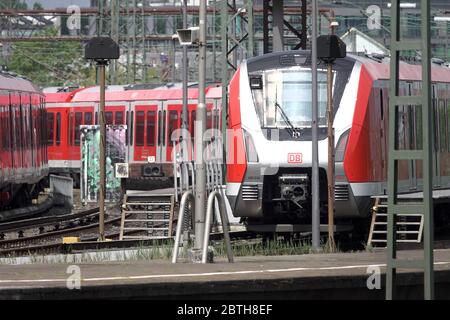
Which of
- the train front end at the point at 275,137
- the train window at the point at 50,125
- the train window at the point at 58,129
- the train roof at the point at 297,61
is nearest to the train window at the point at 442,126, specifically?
the train roof at the point at 297,61

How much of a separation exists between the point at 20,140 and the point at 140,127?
39.7 feet

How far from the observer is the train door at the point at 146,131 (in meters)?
43.6

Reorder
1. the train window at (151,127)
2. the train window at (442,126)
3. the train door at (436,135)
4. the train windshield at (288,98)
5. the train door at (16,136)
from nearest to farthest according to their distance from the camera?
the train windshield at (288,98) < the train door at (436,135) < the train window at (442,126) < the train door at (16,136) < the train window at (151,127)

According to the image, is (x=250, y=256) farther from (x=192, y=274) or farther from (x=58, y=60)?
(x=58, y=60)

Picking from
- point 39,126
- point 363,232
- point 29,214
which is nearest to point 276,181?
point 363,232

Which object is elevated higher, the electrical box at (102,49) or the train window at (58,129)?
the electrical box at (102,49)

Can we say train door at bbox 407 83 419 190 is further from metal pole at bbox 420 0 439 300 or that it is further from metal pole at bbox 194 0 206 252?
metal pole at bbox 420 0 439 300

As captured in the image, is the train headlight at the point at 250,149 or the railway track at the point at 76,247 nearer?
the railway track at the point at 76,247

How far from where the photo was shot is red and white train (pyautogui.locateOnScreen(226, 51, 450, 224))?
20.2 m

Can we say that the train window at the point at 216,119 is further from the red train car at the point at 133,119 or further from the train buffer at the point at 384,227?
the train buffer at the point at 384,227

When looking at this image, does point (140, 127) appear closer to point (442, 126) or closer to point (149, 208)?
point (149, 208)

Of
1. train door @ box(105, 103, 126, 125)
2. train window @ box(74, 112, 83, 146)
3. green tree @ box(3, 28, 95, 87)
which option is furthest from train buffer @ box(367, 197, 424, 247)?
green tree @ box(3, 28, 95, 87)

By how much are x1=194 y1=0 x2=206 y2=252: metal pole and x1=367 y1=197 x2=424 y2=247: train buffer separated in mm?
5241

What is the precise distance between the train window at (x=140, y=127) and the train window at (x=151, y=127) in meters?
0.26
